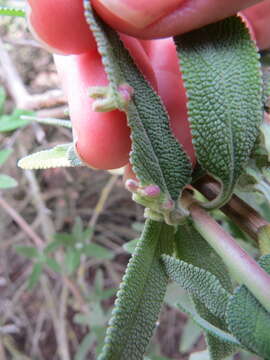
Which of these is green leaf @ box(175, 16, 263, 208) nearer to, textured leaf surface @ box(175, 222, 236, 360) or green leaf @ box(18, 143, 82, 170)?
textured leaf surface @ box(175, 222, 236, 360)

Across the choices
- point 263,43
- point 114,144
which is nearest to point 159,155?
point 114,144

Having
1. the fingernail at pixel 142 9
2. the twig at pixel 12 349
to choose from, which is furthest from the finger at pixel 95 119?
the twig at pixel 12 349

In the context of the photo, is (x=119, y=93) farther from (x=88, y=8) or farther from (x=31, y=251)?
(x=31, y=251)

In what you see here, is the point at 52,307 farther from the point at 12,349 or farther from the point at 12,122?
the point at 12,122

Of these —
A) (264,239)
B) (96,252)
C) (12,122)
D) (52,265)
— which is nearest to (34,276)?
(52,265)

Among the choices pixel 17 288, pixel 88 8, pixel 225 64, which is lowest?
pixel 17 288

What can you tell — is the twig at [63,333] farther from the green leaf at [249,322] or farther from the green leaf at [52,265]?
the green leaf at [249,322]
